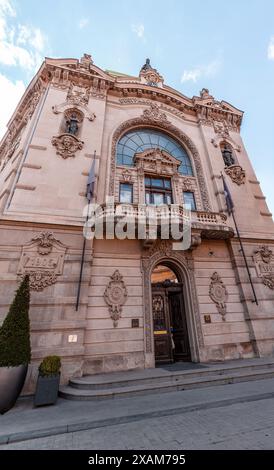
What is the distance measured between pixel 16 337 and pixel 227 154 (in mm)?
18443

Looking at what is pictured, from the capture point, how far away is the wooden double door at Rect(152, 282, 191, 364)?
1080 centimetres

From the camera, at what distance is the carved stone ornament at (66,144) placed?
1254cm

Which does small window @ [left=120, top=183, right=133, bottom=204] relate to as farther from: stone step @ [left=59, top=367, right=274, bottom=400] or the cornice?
stone step @ [left=59, top=367, right=274, bottom=400]

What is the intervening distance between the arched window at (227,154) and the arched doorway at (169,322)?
10.6 m

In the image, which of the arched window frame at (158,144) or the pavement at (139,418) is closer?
the pavement at (139,418)

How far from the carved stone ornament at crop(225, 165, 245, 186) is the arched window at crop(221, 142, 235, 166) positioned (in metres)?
0.94

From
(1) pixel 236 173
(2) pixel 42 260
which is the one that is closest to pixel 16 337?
(2) pixel 42 260

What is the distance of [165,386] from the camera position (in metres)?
7.28

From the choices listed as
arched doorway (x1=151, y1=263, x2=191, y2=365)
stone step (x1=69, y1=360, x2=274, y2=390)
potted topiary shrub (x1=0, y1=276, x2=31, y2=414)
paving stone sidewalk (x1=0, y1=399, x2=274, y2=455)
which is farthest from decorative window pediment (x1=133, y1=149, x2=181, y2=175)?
paving stone sidewalk (x1=0, y1=399, x2=274, y2=455)

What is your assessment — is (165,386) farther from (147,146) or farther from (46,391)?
(147,146)

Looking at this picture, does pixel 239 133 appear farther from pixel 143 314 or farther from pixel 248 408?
pixel 248 408

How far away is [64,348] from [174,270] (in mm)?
6943

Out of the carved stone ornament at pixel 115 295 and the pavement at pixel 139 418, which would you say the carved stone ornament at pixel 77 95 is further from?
the pavement at pixel 139 418

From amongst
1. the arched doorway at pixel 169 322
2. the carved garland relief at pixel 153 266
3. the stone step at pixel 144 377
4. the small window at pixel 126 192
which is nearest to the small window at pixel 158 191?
the small window at pixel 126 192
